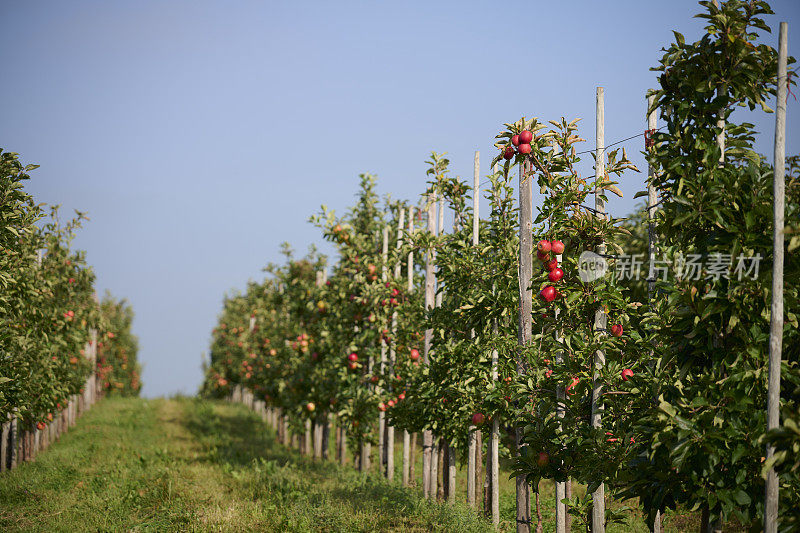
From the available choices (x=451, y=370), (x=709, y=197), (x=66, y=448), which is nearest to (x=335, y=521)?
(x=451, y=370)

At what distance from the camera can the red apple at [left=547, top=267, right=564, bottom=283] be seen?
685cm

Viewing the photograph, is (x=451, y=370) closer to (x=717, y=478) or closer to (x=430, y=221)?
(x=430, y=221)

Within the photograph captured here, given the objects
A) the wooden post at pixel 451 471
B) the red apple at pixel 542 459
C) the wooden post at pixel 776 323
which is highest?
the wooden post at pixel 776 323

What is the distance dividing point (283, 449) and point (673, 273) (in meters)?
21.0

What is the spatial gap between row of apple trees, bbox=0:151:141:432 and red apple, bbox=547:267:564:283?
6.63m

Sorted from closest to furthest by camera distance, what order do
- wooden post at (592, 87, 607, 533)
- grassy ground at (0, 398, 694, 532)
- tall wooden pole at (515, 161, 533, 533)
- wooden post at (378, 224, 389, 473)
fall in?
1. wooden post at (592, 87, 607, 533)
2. tall wooden pole at (515, 161, 533, 533)
3. grassy ground at (0, 398, 694, 532)
4. wooden post at (378, 224, 389, 473)

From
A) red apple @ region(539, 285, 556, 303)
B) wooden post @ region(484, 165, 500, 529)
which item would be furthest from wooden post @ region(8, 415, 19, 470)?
red apple @ region(539, 285, 556, 303)

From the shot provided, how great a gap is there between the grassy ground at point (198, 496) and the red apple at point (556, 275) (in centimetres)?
380

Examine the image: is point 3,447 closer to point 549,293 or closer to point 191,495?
point 191,495

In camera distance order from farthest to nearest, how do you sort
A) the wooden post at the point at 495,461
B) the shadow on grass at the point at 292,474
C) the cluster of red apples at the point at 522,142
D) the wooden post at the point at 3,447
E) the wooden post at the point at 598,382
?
the wooden post at the point at 3,447, the shadow on grass at the point at 292,474, the wooden post at the point at 495,461, the cluster of red apples at the point at 522,142, the wooden post at the point at 598,382

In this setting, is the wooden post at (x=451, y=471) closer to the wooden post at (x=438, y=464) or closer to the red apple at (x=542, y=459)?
the wooden post at (x=438, y=464)

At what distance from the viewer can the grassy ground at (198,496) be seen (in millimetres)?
10578

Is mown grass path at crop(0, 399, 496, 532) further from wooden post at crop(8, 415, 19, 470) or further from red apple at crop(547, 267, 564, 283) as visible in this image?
red apple at crop(547, 267, 564, 283)

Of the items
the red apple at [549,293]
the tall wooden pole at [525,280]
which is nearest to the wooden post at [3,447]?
the tall wooden pole at [525,280]
